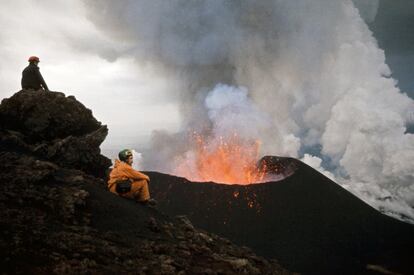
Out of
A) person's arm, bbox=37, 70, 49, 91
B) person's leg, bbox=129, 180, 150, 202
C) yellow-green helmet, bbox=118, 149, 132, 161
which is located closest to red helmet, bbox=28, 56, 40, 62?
person's arm, bbox=37, 70, 49, 91

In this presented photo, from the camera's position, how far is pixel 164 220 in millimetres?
15266

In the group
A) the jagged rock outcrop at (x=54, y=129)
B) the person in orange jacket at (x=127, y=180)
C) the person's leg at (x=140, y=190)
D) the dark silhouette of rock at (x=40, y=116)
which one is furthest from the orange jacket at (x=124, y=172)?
the dark silhouette of rock at (x=40, y=116)

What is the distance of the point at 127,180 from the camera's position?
1392cm

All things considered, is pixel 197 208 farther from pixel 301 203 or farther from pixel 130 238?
pixel 130 238

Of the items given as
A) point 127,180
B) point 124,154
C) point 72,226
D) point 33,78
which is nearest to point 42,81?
point 33,78

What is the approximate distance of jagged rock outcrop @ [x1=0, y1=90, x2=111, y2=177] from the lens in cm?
1755

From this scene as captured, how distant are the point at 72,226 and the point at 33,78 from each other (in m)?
11.5

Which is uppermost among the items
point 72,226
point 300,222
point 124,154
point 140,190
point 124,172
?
point 300,222

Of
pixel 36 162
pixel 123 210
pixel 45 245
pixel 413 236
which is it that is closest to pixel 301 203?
pixel 413 236

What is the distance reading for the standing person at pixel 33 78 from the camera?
729 inches

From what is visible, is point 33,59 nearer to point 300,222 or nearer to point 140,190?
point 140,190

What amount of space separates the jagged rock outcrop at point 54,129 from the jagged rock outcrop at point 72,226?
0.17ft

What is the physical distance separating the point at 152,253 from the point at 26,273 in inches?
163

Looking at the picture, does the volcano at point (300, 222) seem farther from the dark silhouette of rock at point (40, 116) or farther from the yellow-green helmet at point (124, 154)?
the yellow-green helmet at point (124, 154)
